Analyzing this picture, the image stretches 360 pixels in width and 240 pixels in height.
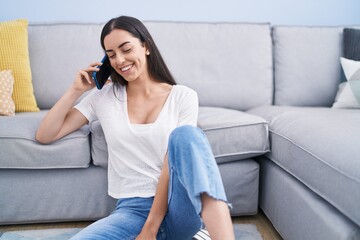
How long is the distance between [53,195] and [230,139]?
78cm

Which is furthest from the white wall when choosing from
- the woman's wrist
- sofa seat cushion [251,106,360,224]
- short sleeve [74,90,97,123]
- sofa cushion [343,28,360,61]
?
the woman's wrist

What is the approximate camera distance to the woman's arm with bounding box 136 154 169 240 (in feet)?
3.46

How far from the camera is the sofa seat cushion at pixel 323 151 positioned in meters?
1.00

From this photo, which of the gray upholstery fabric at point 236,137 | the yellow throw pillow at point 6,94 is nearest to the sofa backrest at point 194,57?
the yellow throw pillow at point 6,94

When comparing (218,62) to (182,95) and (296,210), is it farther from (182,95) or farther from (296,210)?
(296,210)

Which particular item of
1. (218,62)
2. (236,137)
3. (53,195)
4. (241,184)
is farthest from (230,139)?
(53,195)

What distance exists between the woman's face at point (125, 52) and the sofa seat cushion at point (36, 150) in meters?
0.40

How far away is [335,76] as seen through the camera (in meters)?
2.09

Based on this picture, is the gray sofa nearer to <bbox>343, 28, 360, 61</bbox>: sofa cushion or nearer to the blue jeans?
<bbox>343, 28, 360, 61</bbox>: sofa cushion

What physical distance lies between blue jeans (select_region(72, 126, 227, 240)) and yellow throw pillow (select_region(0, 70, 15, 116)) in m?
0.88

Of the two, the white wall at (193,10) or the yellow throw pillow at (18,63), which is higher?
the white wall at (193,10)

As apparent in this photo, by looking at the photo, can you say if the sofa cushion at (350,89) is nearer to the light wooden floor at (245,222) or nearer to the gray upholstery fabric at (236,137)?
the gray upholstery fabric at (236,137)

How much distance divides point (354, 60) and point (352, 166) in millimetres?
1204

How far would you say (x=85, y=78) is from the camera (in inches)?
56.2
